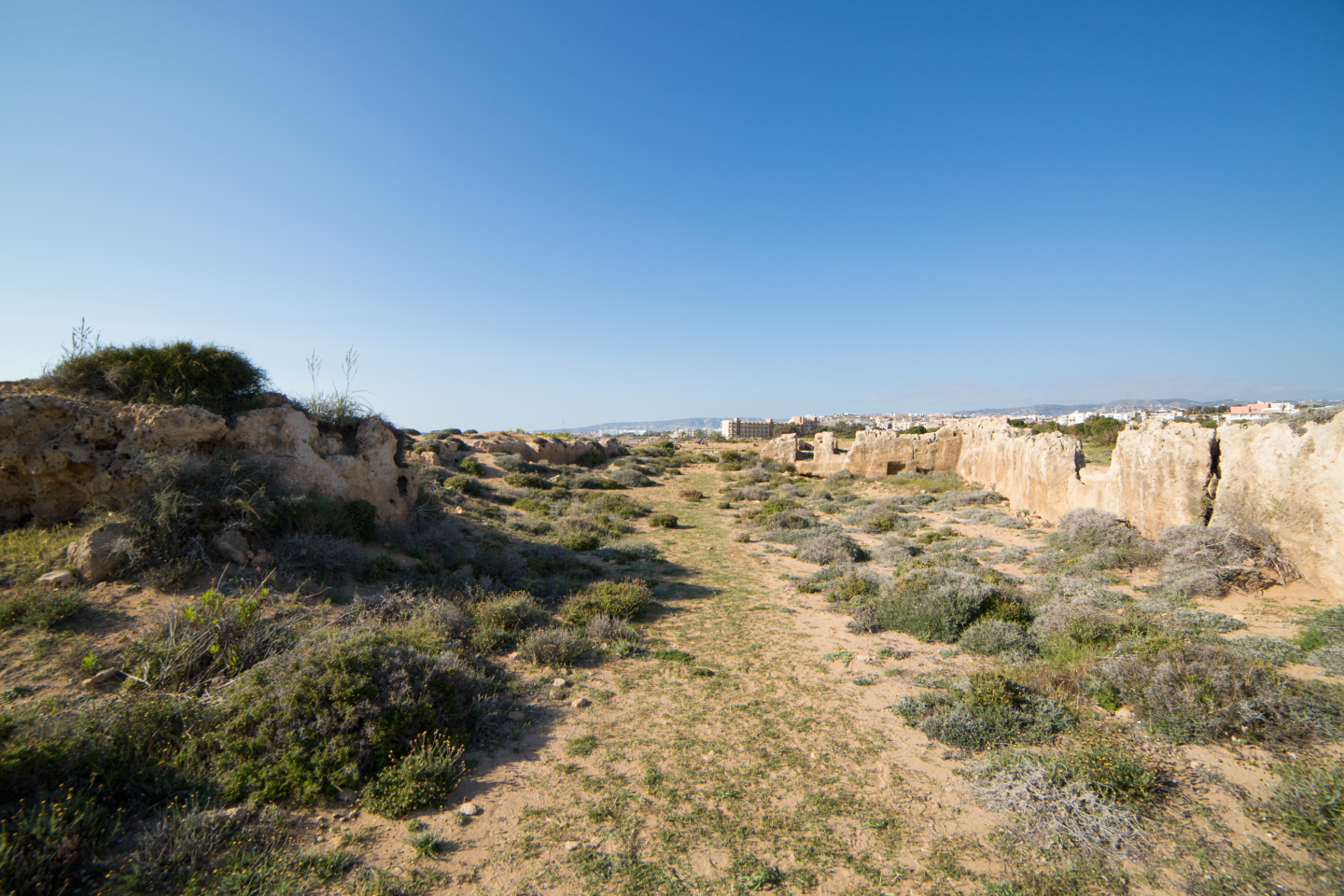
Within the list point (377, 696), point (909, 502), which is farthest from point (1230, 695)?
point (909, 502)

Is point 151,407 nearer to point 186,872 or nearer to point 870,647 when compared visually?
point 186,872

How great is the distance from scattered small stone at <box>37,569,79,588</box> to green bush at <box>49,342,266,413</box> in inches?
115

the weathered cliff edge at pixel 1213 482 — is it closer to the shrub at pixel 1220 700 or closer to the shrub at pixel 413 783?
the shrub at pixel 1220 700

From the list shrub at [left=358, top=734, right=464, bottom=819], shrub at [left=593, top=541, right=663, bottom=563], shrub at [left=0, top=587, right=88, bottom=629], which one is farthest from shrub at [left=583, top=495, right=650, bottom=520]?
shrub at [left=358, top=734, right=464, bottom=819]

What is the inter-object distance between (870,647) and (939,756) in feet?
8.47

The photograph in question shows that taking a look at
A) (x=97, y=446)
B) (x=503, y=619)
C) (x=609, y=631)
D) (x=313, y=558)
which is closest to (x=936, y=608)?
(x=609, y=631)

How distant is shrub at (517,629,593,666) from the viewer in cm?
679

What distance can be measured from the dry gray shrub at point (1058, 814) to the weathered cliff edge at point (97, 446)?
9.92 metres

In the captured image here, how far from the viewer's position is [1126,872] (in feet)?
11.4

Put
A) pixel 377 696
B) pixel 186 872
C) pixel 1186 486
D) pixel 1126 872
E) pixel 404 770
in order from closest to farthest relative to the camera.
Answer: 1. pixel 186 872
2. pixel 1126 872
3. pixel 404 770
4. pixel 377 696
5. pixel 1186 486

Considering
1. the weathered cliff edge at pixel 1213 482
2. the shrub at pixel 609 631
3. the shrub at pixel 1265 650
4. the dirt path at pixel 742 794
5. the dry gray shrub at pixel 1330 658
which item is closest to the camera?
the dirt path at pixel 742 794

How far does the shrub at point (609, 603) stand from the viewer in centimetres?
822

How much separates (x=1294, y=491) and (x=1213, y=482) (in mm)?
1659

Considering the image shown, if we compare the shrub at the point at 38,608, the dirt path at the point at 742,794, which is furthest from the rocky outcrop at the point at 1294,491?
the shrub at the point at 38,608
